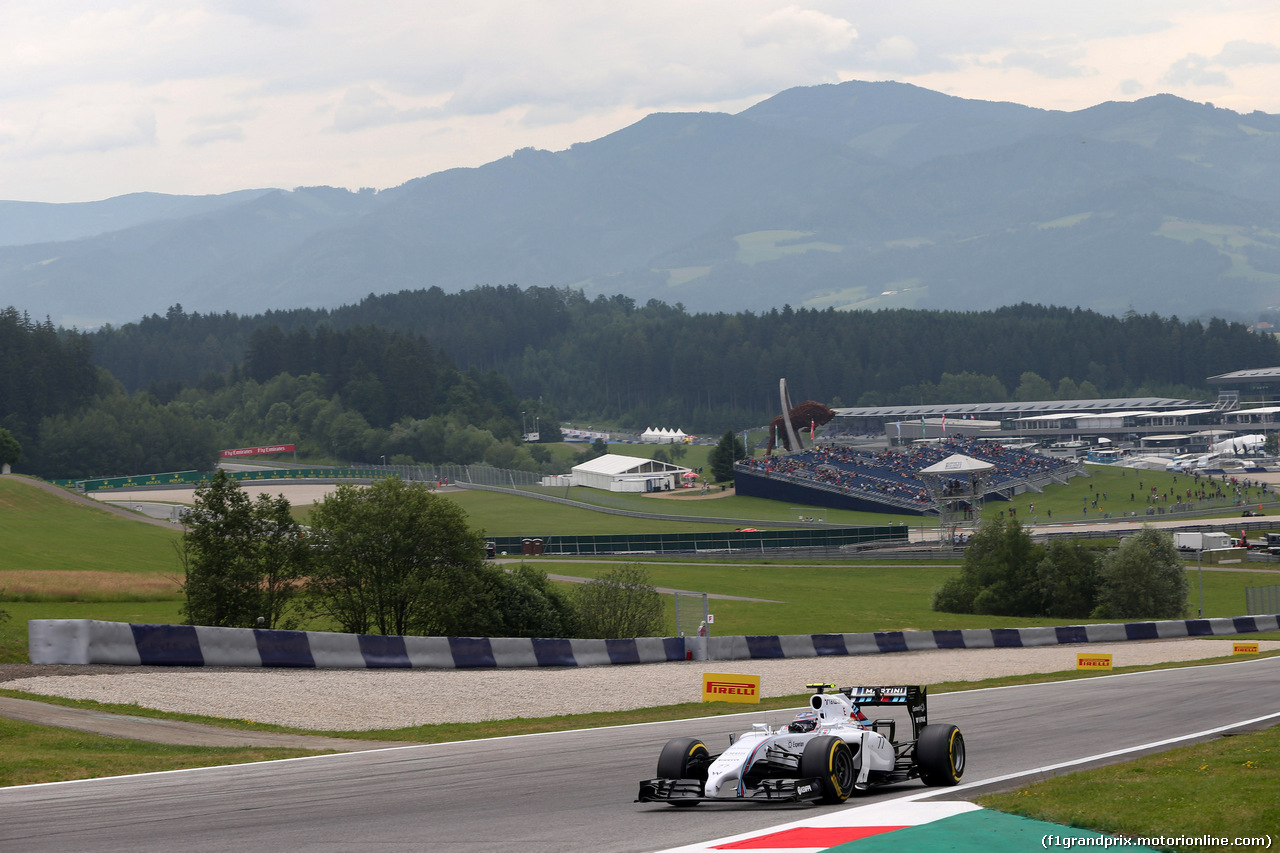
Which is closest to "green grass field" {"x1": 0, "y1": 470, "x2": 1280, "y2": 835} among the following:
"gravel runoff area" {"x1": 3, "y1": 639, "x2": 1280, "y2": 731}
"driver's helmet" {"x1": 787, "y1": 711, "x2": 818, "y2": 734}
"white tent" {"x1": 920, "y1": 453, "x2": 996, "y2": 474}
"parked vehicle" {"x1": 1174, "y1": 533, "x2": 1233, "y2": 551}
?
"gravel runoff area" {"x1": 3, "y1": 639, "x2": 1280, "y2": 731}

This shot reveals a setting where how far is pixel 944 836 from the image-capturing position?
11.2 meters

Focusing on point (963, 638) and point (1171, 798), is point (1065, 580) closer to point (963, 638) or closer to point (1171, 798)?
point (963, 638)

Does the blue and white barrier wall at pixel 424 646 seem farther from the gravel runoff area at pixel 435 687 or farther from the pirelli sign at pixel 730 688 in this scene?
the pirelli sign at pixel 730 688

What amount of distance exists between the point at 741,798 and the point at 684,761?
0.80 m

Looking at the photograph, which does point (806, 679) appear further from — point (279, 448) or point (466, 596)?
point (279, 448)

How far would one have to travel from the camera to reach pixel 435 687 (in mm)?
25688

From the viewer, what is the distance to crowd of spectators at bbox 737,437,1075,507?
389ft

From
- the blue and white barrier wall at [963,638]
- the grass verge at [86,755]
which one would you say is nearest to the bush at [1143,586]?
the blue and white barrier wall at [963,638]

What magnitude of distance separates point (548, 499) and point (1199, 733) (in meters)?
→ 95.9

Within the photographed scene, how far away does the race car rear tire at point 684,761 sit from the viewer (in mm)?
13453

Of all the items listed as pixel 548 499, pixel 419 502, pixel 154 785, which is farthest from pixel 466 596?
pixel 548 499

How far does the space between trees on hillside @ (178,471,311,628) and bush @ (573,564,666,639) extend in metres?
11.9

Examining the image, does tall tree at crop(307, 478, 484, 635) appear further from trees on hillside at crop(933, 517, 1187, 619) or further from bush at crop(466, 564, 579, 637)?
trees on hillside at crop(933, 517, 1187, 619)

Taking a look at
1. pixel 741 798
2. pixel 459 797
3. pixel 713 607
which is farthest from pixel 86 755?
pixel 713 607
